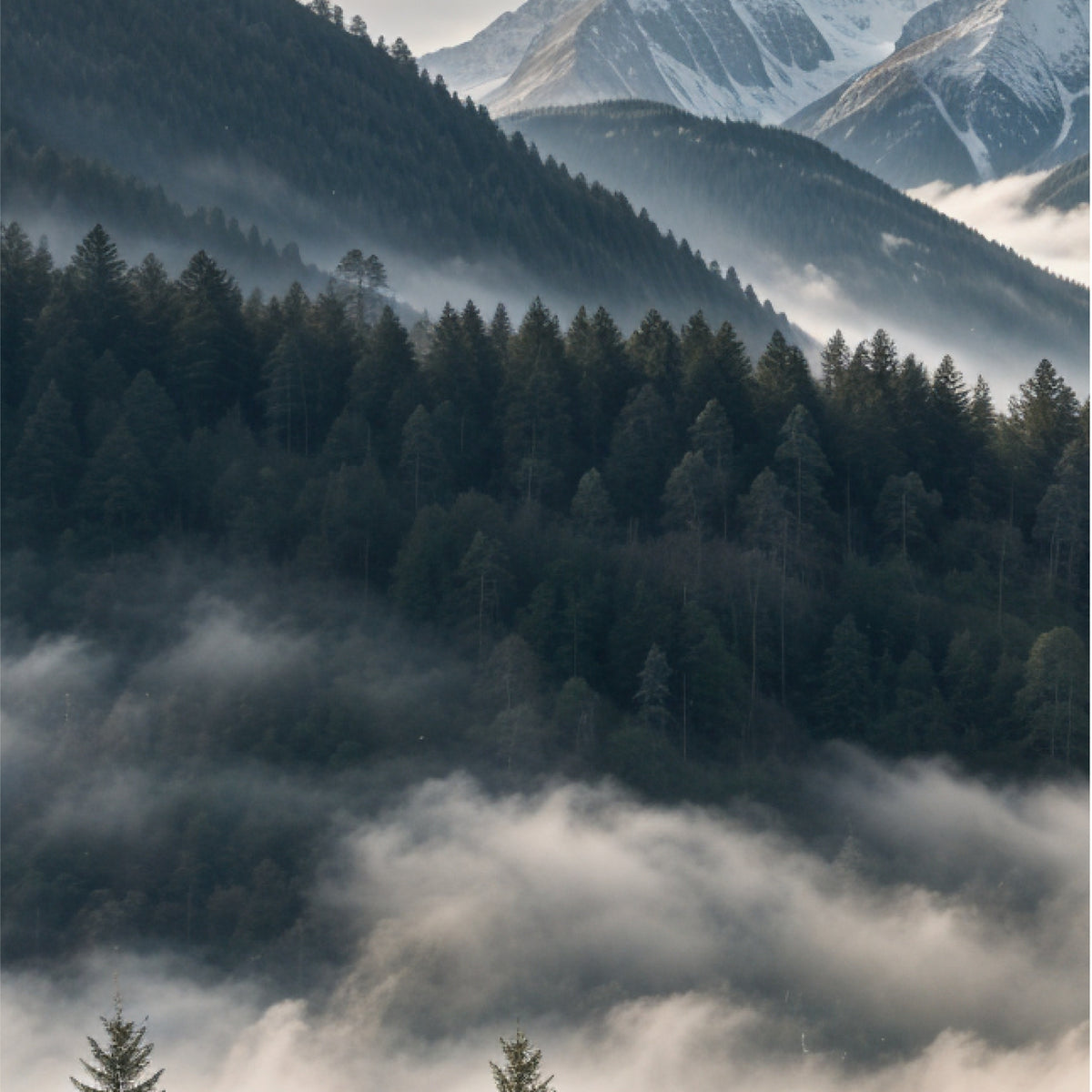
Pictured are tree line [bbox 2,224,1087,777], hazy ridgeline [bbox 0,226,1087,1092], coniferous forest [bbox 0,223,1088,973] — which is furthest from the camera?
tree line [bbox 2,224,1087,777]

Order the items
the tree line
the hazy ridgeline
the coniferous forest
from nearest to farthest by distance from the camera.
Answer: the hazy ridgeline
the coniferous forest
the tree line

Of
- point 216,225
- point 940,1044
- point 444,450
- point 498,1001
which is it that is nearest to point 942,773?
point 940,1044

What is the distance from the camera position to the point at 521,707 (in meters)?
96.2

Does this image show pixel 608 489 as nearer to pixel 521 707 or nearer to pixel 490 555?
pixel 490 555

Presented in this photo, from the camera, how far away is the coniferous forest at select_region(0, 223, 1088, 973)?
95812 mm

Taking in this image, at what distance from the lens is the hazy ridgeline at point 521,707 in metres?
87.1

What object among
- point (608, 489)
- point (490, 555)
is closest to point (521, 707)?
point (490, 555)

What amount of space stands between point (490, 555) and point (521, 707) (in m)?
8.47

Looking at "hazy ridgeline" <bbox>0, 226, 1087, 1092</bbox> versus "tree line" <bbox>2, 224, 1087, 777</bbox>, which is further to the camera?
"tree line" <bbox>2, 224, 1087, 777</bbox>

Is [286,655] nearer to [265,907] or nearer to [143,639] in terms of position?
[143,639]

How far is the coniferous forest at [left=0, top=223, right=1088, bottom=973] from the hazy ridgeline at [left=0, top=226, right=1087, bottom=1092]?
0.26 meters

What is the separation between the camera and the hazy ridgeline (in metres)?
87.1

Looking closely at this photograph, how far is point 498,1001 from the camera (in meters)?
87.4

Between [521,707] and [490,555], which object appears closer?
[521,707]
